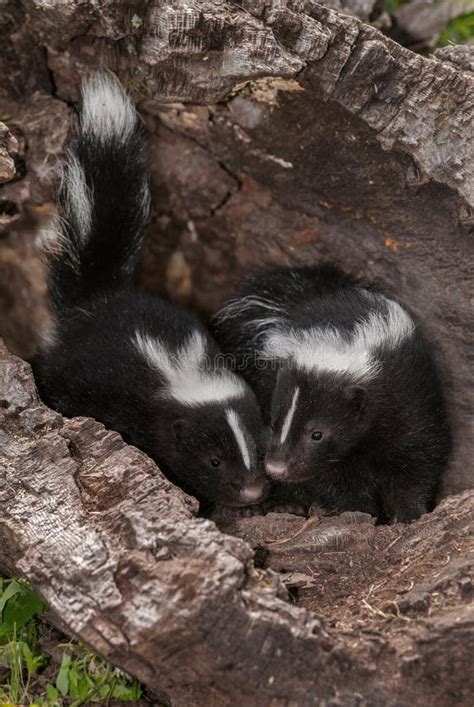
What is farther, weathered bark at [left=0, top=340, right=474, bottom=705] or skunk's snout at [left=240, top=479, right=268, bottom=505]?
skunk's snout at [left=240, top=479, right=268, bottom=505]

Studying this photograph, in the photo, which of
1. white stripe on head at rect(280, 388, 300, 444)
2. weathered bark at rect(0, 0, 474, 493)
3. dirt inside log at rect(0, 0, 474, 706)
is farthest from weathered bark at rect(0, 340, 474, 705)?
weathered bark at rect(0, 0, 474, 493)

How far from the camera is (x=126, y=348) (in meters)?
3.65

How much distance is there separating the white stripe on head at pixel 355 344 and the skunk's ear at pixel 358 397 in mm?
57

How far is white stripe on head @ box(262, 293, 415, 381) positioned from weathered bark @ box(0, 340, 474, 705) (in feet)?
3.23

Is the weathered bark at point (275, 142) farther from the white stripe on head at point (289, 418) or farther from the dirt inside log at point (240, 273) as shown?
the white stripe on head at point (289, 418)

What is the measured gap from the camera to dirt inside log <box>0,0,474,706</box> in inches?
83.1

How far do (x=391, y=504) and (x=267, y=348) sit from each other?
0.88 m

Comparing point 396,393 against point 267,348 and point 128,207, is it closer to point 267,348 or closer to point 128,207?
point 267,348

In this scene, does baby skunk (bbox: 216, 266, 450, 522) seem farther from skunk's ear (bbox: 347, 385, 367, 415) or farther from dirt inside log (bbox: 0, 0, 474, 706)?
dirt inside log (bbox: 0, 0, 474, 706)

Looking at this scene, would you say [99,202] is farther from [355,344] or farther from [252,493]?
[252,493]

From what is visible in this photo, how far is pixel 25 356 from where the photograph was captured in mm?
4398

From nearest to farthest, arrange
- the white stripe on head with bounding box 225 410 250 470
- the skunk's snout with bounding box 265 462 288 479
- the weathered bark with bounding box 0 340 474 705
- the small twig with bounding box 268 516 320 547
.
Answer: the weathered bark with bounding box 0 340 474 705
the small twig with bounding box 268 516 320 547
the skunk's snout with bounding box 265 462 288 479
the white stripe on head with bounding box 225 410 250 470

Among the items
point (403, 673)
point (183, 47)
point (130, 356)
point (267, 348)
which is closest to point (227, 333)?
point (267, 348)

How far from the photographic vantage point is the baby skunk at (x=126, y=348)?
3.47 metres
